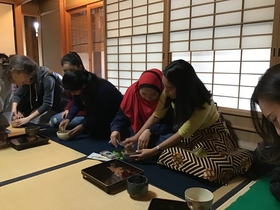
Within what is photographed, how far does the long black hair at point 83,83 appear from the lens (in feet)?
7.92

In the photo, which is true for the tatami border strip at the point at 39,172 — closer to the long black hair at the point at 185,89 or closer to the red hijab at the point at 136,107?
the red hijab at the point at 136,107

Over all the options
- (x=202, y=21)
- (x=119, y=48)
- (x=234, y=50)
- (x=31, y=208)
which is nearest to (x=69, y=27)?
(x=119, y=48)

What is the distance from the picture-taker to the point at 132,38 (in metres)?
3.57

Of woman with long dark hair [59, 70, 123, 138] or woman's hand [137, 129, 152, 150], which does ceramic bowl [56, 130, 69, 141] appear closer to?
woman with long dark hair [59, 70, 123, 138]

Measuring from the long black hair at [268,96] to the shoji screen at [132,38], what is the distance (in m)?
2.06

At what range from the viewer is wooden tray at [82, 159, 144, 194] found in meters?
1.51

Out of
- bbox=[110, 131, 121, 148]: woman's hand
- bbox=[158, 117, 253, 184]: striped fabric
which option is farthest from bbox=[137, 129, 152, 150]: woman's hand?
bbox=[110, 131, 121, 148]: woman's hand

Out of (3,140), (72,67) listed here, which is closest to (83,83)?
(72,67)

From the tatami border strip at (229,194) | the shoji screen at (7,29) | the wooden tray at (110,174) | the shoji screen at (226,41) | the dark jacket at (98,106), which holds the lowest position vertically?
the tatami border strip at (229,194)

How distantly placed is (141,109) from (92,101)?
553 mm

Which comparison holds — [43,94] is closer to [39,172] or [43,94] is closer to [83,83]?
[83,83]

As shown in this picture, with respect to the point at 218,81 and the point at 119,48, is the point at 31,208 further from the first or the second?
the point at 119,48

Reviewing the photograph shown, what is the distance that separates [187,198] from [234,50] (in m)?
1.78

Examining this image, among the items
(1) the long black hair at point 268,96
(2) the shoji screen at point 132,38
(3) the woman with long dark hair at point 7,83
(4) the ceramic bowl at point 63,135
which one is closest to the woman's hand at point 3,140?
(3) the woman with long dark hair at point 7,83
